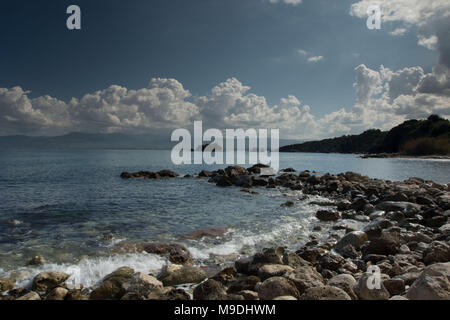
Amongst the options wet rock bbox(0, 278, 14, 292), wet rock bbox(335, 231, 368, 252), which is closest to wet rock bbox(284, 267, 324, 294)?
wet rock bbox(335, 231, 368, 252)

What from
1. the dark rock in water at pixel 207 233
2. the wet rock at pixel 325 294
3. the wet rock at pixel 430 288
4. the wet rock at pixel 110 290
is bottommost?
the dark rock in water at pixel 207 233

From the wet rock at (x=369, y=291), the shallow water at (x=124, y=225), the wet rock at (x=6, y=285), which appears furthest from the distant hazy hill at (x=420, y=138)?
the wet rock at (x=6, y=285)

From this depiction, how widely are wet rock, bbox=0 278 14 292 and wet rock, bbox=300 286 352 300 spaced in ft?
26.2

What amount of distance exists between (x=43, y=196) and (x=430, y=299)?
26.6 meters

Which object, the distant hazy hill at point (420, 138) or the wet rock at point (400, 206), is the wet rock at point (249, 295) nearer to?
the wet rock at point (400, 206)

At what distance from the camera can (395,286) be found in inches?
256

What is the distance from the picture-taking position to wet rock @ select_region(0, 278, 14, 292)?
750 cm

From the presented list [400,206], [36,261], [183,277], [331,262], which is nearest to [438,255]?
[331,262]

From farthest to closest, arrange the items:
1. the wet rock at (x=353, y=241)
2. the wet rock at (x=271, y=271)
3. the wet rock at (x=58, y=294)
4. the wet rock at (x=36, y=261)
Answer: the wet rock at (x=353, y=241) < the wet rock at (x=36, y=261) < the wet rock at (x=271, y=271) < the wet rock at (x=58, y=294)

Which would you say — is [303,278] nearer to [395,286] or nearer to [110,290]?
[395,286]

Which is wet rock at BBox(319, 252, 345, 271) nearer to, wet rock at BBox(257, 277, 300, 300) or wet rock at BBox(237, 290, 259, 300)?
wet rock at BBox(257, 277, 300, 300)

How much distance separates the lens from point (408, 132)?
14075 cm

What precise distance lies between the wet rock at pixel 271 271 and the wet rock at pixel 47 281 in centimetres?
581

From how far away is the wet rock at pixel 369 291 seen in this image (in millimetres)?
6035
